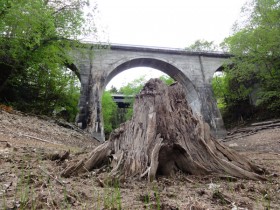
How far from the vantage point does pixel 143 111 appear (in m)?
3.34

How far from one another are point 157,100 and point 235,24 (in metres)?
17.1

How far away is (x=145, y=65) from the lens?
2041 centimetres

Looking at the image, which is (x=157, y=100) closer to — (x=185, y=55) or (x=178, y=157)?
(x=178, y=157)

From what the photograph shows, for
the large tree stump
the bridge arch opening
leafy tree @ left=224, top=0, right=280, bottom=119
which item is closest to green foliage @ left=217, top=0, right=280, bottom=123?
leafy tree @ left=224, top=0, right=280, bottom=119

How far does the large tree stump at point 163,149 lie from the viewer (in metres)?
2.60

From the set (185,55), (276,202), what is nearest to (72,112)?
(185,55)

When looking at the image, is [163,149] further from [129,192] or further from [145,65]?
[145,65]

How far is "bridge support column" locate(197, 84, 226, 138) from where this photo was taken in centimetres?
1816

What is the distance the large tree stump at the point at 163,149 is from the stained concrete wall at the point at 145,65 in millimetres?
11969

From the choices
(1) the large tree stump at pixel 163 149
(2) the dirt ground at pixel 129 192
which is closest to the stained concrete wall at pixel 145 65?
(1) the large tree stump at pixel 163 149

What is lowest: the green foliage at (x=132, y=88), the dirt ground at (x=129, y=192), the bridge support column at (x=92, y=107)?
the dirt ground at (x=129, y=192)

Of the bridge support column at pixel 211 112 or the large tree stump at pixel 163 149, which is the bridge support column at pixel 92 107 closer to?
the bridge support column at pixel 211 112

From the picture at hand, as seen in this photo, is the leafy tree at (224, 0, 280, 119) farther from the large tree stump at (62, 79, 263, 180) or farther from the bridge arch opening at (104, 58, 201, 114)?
the large tree stump at (62, 79, 263, 180)

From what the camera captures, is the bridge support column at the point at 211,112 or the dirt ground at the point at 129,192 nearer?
the dirt ground at the point at 129,192
